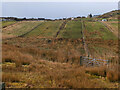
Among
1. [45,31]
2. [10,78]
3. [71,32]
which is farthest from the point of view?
[45,31]

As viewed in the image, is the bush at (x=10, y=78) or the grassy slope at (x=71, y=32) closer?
the bush at (x=10, y=78)

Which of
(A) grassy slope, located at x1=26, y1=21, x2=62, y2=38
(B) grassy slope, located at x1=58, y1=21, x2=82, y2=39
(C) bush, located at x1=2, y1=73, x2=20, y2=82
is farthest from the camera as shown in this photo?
(A) grassy slope, located at x1=26, y1=21, x2=62, y2=38

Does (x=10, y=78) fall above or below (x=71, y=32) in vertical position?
below

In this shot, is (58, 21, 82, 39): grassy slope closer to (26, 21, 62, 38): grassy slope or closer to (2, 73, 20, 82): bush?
(26, 21, 62, 38): grassy slope

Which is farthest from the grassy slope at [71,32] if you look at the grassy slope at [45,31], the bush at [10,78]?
the bush at [10,78]

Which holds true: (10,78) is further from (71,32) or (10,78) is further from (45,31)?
(45,31)

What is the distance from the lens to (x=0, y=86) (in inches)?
143

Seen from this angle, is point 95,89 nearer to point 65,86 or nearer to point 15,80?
point 65,86

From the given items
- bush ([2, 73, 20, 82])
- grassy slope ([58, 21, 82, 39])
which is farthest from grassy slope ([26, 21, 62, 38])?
bush ([2, 73, 20, 82])

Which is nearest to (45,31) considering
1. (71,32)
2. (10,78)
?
(71,32)

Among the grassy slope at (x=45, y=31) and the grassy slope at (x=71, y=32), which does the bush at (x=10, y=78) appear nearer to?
the grassy slope at (x=71, y=32)

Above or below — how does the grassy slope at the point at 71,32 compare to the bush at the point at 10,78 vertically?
above

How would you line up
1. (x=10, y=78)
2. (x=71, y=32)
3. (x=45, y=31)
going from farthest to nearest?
1. (x=45, y=31)
2. (x=71, y=32)
3. (x=10, y=78)

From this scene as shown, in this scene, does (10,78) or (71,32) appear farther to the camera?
(71,32)
